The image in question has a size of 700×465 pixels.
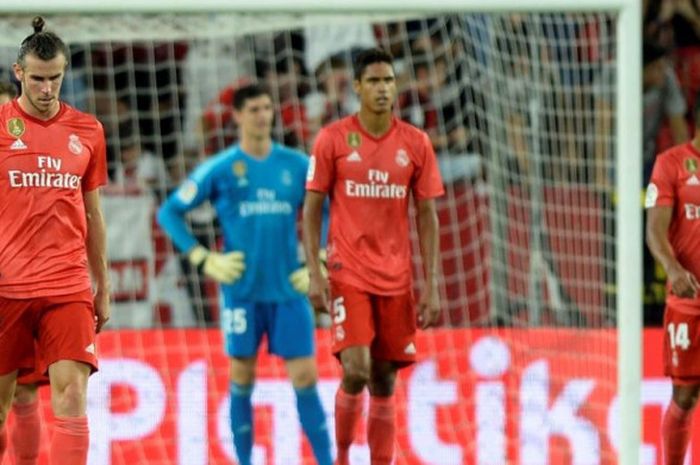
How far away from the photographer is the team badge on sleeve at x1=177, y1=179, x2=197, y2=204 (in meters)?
9.95

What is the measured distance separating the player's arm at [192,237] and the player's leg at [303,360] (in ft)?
1.03

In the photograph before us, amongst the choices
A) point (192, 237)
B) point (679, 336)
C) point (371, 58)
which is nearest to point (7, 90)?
point (192, 237)

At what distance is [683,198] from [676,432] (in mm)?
1113

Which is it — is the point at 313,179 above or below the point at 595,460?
above

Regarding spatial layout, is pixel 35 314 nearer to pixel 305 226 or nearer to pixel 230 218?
pixel 305 226

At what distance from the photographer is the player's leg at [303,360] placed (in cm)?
955

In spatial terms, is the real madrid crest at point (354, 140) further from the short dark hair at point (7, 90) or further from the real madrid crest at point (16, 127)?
the real madrid crest at point (16, 127)

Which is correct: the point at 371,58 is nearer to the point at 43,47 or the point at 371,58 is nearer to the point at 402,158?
the point at 402,158

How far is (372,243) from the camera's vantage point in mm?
8719

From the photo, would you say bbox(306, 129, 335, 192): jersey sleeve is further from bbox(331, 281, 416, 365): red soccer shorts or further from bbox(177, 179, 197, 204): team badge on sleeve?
bbox(177, 179, 197, 204): team badge on sleeve

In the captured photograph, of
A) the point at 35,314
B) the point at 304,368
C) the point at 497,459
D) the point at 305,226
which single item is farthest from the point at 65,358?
the point at 497,459

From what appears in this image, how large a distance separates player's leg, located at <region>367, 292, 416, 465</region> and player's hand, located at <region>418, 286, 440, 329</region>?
68 millimetres

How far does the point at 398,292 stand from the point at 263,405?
183cm

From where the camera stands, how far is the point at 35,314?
288 inches
